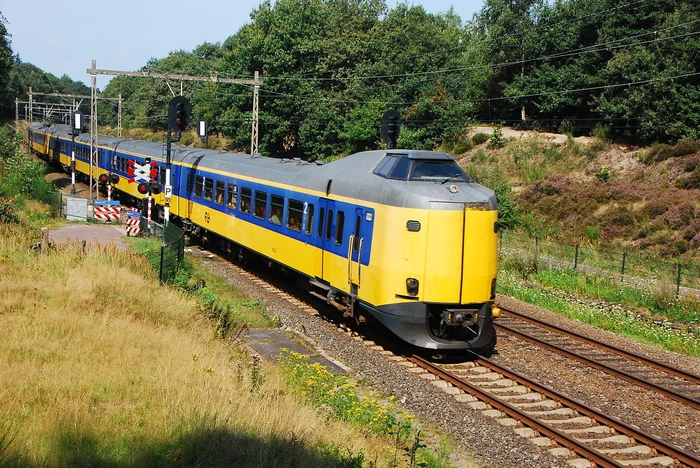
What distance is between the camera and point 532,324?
15.9 m

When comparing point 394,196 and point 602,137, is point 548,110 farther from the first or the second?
point 394,196

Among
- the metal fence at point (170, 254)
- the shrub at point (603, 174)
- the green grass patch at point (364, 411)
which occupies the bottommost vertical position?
the green grass patch at point (364, 411)

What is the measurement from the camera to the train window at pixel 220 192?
21.5 metres

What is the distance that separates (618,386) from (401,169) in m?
5.33

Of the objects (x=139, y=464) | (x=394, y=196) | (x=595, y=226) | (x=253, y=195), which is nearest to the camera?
(x=139, y=464)

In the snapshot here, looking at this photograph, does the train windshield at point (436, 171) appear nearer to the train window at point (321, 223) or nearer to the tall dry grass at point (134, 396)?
the train window at point (321, 223)

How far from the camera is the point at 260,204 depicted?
732 inches

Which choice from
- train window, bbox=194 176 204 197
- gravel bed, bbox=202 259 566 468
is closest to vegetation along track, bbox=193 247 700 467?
gravel bed, bbox=202 259 566 468

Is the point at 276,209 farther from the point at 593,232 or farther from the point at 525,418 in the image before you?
the point at 593,232

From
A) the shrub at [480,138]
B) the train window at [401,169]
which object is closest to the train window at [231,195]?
the train window at [401,169]

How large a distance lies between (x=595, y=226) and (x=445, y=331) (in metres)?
18.9

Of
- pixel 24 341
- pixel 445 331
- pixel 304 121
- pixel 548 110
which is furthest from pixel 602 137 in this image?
pixel 24 341

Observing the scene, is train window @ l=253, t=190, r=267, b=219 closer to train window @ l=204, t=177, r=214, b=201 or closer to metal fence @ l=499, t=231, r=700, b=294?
train window @ l=204, t=177, r=214, b=201

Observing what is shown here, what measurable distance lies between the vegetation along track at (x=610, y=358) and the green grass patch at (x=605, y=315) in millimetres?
2060
